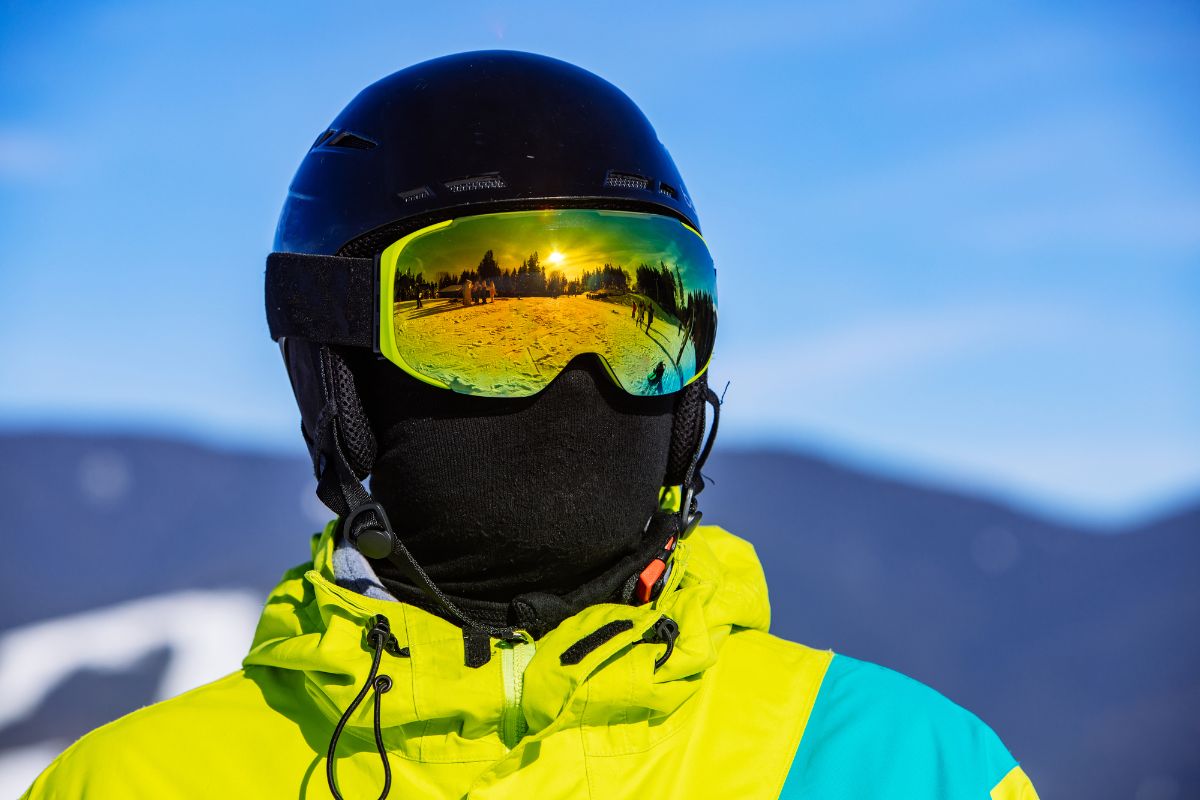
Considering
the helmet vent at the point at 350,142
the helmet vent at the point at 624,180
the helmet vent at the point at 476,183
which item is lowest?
the helmet vent at the point at 476,183

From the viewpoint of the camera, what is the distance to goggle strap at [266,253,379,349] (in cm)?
180

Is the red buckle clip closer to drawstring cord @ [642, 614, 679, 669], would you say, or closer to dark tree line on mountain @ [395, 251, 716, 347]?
drawstring cord @ [642, 614, 679, 669]

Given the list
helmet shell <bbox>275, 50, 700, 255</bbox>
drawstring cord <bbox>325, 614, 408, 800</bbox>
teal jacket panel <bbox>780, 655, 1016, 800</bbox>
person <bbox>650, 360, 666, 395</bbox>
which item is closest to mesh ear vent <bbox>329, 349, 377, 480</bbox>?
helmet shell <bbox>275, 50, 700, 255</bbox>

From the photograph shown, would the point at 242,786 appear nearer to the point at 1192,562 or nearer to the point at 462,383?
the point at 462,383

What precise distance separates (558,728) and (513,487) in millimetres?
448

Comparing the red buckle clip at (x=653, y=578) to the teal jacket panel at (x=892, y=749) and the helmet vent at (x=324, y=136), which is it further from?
the helmet vent at (x=324, y=136)

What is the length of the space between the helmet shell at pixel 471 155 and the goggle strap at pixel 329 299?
51 millimetres

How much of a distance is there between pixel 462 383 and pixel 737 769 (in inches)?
31.2

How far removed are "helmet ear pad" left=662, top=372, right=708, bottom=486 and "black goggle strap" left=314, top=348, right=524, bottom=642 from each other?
0.52 m

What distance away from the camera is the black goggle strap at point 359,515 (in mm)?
1695

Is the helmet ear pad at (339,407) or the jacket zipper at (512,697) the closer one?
the jacket zipper at (512,697)

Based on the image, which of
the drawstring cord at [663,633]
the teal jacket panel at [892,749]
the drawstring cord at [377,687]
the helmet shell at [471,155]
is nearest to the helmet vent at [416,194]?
the helmet shell at [471,155]

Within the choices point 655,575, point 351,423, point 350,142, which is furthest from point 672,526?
point 350,142

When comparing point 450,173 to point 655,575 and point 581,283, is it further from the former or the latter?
point 655,575
